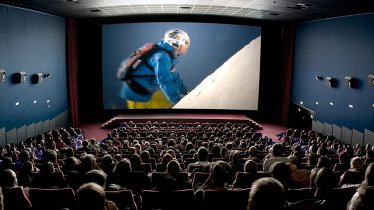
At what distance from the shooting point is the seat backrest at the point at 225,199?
4352 mm

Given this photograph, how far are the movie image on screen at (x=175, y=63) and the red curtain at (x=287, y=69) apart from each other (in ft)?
5.07

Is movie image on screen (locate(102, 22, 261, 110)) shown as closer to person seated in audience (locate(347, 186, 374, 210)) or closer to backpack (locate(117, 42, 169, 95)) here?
backpack (locate(117, 42, 169, 95))

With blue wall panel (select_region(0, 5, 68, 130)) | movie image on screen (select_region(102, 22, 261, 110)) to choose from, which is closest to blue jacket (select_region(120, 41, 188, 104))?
movie image on screen (select_region(102, 22, 261, 110))

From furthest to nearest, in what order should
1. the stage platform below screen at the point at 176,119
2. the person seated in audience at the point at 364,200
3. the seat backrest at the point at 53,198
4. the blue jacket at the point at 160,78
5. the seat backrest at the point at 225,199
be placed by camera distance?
the blue jacket at the point at 160,78 → the stage platform below screen at the point at 176,119 → the seat backrest at the point at 53,198 → the seat backrest at the point at 225,199 → the person seated in audience at the point at 364,200

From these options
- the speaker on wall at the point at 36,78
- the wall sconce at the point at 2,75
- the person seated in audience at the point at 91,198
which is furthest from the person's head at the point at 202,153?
the speaker on wall at the point at 36,78

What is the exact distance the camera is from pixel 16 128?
14578 mm

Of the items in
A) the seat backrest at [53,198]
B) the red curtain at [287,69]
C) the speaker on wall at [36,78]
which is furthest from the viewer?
the red curtain at [287,69]

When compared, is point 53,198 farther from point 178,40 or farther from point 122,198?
point 178,40

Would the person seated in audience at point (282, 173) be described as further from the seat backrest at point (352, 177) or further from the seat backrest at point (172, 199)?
the seat backrest at point (352, 177)

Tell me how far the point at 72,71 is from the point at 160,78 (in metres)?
4.71

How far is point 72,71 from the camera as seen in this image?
21.4 m

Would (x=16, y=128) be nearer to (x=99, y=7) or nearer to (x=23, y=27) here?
(x=23, y=27)

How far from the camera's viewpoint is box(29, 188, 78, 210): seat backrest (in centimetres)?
460

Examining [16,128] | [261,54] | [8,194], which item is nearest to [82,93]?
[16,128]
